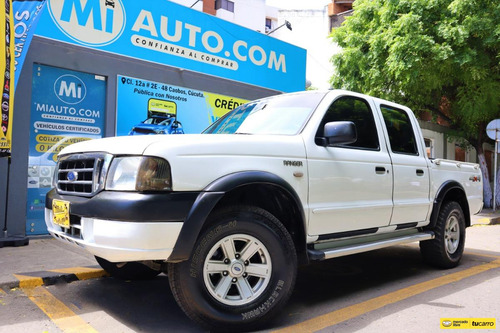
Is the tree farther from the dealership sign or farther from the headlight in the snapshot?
the headlight

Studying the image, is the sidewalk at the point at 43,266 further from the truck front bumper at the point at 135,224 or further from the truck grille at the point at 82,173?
the truck front bumper at the point at 135,224

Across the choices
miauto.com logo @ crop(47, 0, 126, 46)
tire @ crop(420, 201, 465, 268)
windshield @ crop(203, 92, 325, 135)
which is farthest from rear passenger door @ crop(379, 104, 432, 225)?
miauto.com logo @ crop(47, 0, 126, 46)

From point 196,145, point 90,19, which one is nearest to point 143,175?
point 196,145

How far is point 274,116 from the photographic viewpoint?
151 inches

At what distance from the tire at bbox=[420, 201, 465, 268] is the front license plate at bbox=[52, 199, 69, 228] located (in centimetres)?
411

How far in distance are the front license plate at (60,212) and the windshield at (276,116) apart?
160 centimetres

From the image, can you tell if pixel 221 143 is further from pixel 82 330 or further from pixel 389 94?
pixel 389 94

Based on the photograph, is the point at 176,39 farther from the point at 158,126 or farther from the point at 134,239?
the point at 134,239

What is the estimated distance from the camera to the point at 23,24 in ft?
18.3

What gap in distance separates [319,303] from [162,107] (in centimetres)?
531

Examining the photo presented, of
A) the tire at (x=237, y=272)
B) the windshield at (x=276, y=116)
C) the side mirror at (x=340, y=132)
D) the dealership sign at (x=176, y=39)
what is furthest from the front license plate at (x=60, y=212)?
the dealership sign at (x=176, y=39)

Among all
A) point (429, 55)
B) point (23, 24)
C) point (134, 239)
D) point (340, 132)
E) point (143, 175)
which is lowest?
point (134, 239)

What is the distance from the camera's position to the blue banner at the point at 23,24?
5.56m

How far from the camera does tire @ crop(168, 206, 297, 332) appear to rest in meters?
2.76
